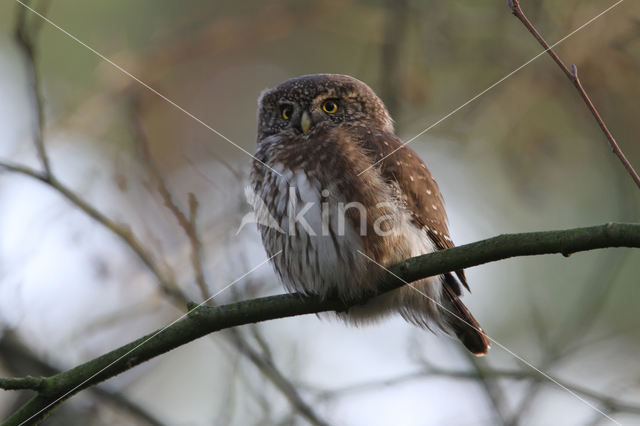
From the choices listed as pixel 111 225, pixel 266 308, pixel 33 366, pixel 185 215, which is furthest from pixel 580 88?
pixel 33 366

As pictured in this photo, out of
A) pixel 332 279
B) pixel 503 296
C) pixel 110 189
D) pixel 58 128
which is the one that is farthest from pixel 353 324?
pixel 503 296

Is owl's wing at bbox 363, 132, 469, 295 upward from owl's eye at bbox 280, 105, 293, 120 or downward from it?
downward

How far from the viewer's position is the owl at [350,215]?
3.87 metres

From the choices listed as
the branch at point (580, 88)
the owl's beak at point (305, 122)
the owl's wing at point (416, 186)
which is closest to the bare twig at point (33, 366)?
the owl's beak at point (305, 122)

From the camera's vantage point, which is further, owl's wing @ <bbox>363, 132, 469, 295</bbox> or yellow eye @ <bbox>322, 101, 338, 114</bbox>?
yellow eye @ <bbox>322, 101, 338, 114</bbox>

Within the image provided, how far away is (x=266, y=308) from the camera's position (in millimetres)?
3420

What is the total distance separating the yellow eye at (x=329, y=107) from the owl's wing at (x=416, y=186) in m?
0.51

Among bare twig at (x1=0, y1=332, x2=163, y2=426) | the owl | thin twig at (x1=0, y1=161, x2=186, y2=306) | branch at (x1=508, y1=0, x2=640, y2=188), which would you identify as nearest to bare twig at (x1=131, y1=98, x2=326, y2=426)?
thin twig at (x1=0, y1=161, x2=186, y2=306)

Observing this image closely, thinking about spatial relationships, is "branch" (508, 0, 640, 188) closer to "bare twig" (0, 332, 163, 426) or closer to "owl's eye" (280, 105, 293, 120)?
"owl's eye" (280, 105, 293, 120)

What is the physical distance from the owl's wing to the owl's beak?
438 mm

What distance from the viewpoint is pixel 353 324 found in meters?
4.47

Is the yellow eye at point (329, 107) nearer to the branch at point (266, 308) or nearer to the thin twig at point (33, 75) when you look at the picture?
the branch at point (266, 308)

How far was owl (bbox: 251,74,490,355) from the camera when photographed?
3867 millimetres

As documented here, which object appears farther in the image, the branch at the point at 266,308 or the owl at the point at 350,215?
the owl at the point at 350,215
